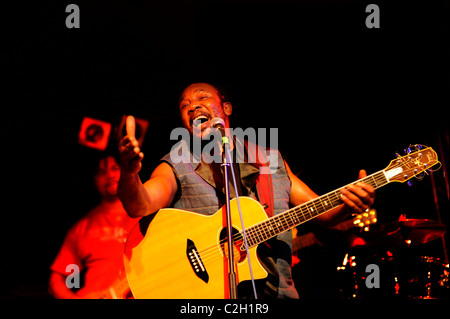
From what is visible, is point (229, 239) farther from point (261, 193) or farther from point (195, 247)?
point (261, 193)

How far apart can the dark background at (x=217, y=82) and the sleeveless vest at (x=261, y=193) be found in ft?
4.84

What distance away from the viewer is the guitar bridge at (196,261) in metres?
2.55

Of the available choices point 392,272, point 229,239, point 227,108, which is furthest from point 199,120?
point 392,272

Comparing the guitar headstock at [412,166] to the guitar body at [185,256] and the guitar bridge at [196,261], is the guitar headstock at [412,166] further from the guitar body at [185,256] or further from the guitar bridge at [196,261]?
the guitar bridge at [196,261]

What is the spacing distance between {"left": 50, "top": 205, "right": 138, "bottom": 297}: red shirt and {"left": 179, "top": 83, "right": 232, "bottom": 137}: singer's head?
6.20 ft

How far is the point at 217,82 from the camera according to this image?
435cm

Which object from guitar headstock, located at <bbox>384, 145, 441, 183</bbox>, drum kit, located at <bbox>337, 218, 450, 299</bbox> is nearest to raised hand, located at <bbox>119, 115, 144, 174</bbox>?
guitar headstock, located at <bbox>384, 145, 441, 183</bbox>

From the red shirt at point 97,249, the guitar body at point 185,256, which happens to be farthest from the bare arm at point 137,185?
the red shirt at point 97,249

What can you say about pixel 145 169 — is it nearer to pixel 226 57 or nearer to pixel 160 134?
pixel 160 134

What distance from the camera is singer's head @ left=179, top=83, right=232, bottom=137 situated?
125 inches

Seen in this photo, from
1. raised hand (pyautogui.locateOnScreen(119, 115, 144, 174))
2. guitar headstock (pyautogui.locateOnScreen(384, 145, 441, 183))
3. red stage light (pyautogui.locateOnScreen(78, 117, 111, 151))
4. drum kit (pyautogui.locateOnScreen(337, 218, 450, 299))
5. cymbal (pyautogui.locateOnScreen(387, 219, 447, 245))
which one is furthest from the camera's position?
red stage light (pyautogui.locateOnScreen(78, 117, 111, 151))

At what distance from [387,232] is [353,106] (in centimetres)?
150

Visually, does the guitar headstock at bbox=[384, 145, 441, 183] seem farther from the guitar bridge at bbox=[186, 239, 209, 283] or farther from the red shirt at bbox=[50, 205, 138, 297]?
the red shirt at bbox=[50, 205, 138, 297]
